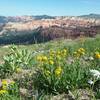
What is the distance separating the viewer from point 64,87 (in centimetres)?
595

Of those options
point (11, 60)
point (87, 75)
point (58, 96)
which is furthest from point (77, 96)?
point (11, 60)

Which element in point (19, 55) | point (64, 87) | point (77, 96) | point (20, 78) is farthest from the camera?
point (19, 55)

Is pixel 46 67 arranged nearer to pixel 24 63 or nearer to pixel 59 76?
pixel 59 76

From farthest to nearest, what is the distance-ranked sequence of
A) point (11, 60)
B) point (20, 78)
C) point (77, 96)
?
point (11, 60) → point (20, 78) → point (77, 96)

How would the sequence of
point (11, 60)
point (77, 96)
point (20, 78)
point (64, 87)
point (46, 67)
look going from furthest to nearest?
point (11, 60) < point (20, 78) < point (46, 67) < point (64, 87) < point (77, 96)

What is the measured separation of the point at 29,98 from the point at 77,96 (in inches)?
33.1

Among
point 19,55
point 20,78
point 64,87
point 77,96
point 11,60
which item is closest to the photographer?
point 77,96

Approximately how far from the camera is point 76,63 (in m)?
6.79

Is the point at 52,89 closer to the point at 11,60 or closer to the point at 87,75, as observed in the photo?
the point at 87,75

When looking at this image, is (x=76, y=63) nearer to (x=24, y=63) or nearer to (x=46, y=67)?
(x=46, y=67)

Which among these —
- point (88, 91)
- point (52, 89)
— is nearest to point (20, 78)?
point (52, 89)

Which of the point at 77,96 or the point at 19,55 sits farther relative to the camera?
the point at 19,55

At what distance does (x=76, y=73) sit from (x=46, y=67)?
657 millimetres

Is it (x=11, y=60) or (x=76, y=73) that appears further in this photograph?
(x=11, y=60)
